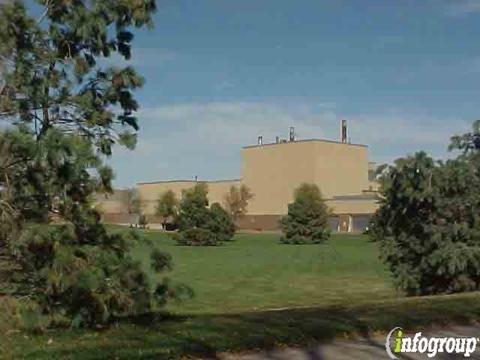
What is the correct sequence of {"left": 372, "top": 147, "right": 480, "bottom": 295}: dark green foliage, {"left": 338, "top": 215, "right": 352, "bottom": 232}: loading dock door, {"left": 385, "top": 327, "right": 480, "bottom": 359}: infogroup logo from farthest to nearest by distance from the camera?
{"left": 338, "top": 215, "right": 352, "bottom": 232}: loading dock door → {"left": 372, "top": 147, "right": 480, "bottom": 295}: dark green foliage → {"left": 385, "top": 327, "right": 480, "bottom": 359}: infogroup logo

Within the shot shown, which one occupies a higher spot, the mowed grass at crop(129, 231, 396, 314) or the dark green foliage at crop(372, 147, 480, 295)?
the dark green foliage at crop(372, 147, 480, 295)

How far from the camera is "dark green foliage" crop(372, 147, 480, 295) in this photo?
744 inches

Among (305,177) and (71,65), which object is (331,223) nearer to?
(305,177)

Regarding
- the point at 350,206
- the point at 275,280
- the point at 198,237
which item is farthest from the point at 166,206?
the point at 275,280

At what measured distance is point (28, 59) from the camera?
452 inches

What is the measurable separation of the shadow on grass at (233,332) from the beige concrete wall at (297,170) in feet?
333

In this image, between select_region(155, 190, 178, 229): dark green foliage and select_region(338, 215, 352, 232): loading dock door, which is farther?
select_region(155, 190, 178, 229): dark green foliage

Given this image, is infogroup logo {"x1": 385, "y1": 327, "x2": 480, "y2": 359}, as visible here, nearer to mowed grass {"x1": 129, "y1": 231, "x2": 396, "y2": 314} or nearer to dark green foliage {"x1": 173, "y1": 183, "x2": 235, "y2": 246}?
mowed grass {"x1": 129, "y1": 231, "x2": 396, "y2": 314}

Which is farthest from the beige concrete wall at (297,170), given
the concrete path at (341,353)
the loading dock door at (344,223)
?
the concrete path at (341,353)

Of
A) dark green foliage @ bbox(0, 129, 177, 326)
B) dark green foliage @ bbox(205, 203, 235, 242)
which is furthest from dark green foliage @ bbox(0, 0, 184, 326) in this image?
dark green foliage @ bbox(205, 203, 235, 242)

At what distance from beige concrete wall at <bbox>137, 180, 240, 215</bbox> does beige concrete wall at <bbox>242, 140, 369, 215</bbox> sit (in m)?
8.61

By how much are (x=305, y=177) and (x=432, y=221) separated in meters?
95.5

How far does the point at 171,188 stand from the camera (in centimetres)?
14075

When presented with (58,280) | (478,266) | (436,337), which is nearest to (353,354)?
(436,337)
